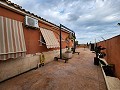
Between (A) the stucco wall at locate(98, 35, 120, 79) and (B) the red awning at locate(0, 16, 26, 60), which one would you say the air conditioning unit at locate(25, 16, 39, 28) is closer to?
(B) the red awning at locate(0, 16, 26, 60)

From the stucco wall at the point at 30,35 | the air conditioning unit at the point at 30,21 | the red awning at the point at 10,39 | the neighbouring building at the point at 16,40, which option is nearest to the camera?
the red awning at the point at 10,39

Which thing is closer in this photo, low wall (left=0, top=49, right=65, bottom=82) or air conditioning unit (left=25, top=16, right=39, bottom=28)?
low wall (left=0, top=49, right=65, bottom=82)

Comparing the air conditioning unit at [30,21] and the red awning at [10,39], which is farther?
the air conditioning unit at [30,21]

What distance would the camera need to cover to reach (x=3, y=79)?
4.75m

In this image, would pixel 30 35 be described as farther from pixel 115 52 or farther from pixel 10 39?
pixel 115 52

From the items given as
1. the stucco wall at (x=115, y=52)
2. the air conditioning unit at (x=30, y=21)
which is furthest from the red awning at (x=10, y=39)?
the stucco wall at (x=115, y=52)

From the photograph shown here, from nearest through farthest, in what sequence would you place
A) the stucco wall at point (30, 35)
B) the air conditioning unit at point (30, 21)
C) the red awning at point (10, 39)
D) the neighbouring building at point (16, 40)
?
the red awning at point (10, 39) → the neighbouring building at point (16, 40) → the stucco wall at point (30, 35) → the air conditioning unit at point (30, 21)

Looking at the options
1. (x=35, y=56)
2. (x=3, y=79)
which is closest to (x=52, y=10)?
(x=35, y=56)

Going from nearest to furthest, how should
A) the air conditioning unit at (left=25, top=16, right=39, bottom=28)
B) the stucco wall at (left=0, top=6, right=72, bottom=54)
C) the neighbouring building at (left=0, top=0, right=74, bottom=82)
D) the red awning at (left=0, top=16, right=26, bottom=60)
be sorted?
the red awning at (left=0, top=16, right=26, bottom=60) → the neighbouring building at (left=0, top=0, right=74, bottom=82) → the stucco wall at (left=0, top=6, right=72, bottom=54) → the air conditioning unit at (left=25, top=16, right=39, bottom=28)

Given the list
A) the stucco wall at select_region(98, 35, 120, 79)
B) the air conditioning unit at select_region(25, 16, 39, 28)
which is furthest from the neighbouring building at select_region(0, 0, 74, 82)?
the stucco wall at select_region(98, 35, 120, 79)

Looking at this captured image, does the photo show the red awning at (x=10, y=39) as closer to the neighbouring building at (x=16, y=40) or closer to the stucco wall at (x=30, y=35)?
the neighbouring building at (x=16, y=40)

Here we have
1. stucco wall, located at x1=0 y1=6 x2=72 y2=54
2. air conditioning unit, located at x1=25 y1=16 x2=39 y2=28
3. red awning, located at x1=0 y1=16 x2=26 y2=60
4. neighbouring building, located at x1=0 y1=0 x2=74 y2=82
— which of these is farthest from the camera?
air conditioning unit, located at x1=25 y1=16 x2=39 y2=28

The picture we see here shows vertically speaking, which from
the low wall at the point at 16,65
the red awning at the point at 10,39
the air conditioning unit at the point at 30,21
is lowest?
the low wall at the point at 16,65

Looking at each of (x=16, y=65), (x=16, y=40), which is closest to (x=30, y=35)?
(x=16, y=40)
